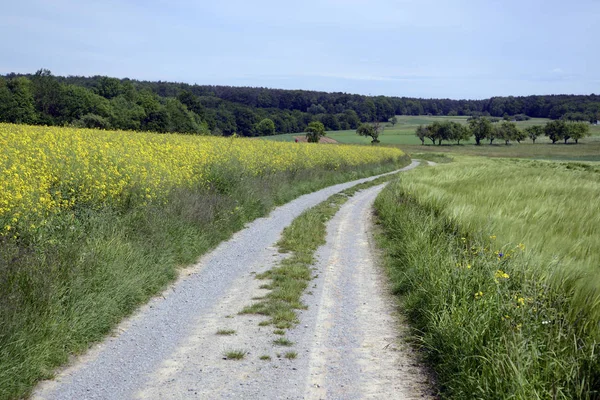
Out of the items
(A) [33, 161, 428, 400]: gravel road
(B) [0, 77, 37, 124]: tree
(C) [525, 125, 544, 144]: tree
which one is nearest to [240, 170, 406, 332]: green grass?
(A) [33, 161, 428, 400]: gravel road

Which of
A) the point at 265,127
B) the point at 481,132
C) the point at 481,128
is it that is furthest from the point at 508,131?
the point at 265,127

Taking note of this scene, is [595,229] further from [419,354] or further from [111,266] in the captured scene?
[111,266]

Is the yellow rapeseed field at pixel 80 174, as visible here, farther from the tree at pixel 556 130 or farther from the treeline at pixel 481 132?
the tree at pixel 556 130

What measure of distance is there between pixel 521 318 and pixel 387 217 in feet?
33.0

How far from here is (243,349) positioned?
586 centimetres

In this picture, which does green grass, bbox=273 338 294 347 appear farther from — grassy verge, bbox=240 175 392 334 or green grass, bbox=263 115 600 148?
green grass, bbox=263 115 600 148

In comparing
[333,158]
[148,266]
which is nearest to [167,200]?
[148,266]

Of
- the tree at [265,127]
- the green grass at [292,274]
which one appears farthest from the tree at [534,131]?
the green grass at [292,274]

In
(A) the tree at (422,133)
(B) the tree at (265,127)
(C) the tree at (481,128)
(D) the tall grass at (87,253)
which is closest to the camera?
(D) the tall grass at (87,253)

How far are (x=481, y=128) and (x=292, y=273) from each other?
131 meters

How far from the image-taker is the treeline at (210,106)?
49.8 metres

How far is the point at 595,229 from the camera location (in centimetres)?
847

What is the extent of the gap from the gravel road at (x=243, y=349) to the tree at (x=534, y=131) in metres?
138

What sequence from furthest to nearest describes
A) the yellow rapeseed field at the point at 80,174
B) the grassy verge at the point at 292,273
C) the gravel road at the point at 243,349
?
the yellow rapeseed field at the point at 80,174
the grassy verge at the point at 292,273
the gravel road at the point at 243,349
